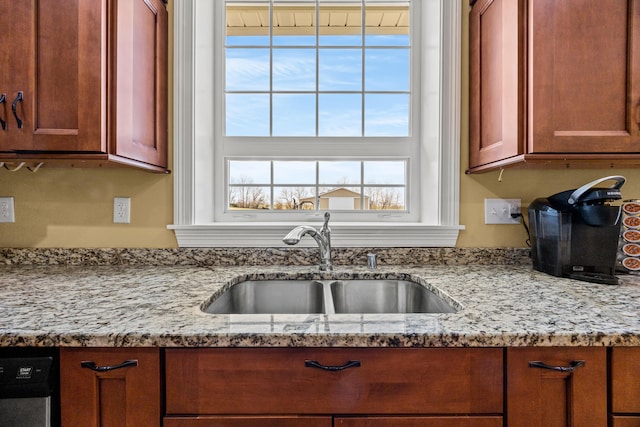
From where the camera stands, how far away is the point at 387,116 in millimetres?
1782

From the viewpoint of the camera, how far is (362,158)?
176 centimetres

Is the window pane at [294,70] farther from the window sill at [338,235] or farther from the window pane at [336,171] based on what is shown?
the window sill at [338,235]

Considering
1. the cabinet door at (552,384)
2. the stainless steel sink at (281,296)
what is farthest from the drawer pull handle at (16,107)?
the cabinet door at (552,384)

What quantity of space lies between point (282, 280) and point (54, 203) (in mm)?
1090

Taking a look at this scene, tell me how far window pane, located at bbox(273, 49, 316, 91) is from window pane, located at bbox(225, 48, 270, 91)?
53 millimetres

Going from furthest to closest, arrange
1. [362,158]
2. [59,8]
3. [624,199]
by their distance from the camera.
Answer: [362,158], [624,199], [59,8]

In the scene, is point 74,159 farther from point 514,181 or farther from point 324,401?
point 514,181

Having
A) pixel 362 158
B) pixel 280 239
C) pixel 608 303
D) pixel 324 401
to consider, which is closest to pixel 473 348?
pixel 324 401

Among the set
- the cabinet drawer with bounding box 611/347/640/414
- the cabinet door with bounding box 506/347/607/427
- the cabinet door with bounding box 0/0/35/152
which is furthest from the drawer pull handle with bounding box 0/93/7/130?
the cabinet drawer with bounding box 611/347/640/414

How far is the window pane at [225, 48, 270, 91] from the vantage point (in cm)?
178

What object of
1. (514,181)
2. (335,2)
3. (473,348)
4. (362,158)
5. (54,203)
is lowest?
(473,348)

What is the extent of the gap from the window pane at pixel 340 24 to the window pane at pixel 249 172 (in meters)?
0.69

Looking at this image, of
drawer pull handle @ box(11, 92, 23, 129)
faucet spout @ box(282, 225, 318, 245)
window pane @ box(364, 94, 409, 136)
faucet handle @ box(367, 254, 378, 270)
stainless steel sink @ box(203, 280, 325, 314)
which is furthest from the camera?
window pane @ box(364, 94, 409, 136)

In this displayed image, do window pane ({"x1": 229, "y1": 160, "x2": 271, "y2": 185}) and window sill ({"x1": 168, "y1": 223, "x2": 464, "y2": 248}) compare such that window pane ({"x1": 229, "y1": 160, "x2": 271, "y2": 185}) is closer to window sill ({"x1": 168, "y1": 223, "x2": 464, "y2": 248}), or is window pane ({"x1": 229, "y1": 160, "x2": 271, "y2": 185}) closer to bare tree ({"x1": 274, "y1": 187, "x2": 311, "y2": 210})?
bare tree ({"x1": 274, "y1": 187, "x2": 311, "y2": 210})
